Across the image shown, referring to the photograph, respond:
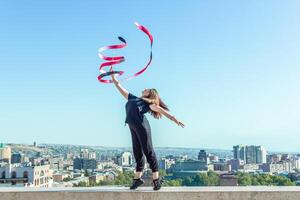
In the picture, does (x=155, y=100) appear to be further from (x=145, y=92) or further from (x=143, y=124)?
(x=143, y=124)

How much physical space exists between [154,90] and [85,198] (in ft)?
5.42

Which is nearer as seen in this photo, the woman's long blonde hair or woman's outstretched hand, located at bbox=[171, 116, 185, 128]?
woman's outstretched hand, located at bbox=[171, 116, 185, 128]

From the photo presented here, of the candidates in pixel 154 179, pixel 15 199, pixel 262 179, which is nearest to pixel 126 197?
pixel 154 179

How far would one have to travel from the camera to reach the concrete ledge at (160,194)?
17.3 feet

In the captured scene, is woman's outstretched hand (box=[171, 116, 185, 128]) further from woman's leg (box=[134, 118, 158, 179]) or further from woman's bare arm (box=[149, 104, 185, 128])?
woman's leg (box=[134, 118, 158, 179])

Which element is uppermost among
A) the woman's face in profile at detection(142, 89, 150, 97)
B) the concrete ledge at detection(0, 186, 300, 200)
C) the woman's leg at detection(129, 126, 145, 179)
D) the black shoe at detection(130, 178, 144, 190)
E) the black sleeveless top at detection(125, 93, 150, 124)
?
the woman's face in profile at detection(142, 89, 150, 97)

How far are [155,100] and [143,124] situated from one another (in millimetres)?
369

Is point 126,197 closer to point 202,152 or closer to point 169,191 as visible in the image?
point 169,191

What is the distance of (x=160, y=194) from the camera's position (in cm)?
535

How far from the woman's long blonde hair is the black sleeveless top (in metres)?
0.07

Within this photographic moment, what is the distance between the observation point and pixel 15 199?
5559 mm

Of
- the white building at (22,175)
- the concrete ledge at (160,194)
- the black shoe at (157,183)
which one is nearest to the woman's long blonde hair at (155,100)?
the black shoe at (157,183)

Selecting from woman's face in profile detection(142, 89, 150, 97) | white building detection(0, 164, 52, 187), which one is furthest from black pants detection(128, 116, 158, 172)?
white building detection(0, 164, 52, 187)

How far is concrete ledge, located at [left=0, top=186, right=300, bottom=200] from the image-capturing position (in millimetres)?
5270
